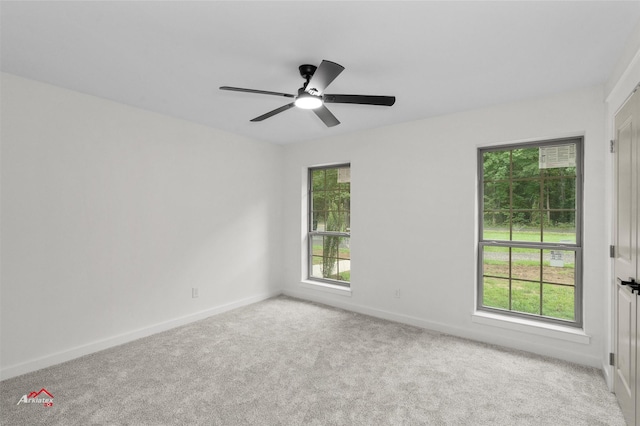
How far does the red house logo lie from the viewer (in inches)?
86.8

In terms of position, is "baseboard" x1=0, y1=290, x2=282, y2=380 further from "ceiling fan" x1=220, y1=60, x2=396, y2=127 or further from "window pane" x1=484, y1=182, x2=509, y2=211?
"window pane" x1=484, y1=182, x2=509, y2=211

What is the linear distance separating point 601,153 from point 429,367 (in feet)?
7.82

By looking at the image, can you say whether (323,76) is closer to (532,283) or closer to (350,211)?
(350,211)

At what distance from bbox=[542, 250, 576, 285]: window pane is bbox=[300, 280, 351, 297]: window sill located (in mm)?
2296

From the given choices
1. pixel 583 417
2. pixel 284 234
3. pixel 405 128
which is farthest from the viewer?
pixel 284 234

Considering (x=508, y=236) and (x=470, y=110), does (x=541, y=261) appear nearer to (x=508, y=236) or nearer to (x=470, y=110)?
(x=508, y=236)

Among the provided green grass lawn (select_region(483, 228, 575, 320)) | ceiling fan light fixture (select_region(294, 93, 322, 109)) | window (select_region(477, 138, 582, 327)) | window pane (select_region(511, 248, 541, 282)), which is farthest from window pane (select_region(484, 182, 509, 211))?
ceiling fan light fixture (select_region(294, 93, 322, 109))

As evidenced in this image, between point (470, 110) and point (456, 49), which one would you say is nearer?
point (456, 49)

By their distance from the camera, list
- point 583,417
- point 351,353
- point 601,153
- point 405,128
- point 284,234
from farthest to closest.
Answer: point 284,234
point 405,128
point 351,353
point 601,153
point 583,417

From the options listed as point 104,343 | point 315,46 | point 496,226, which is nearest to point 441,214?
point 496,226

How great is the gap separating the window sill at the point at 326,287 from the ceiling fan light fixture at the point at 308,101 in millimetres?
2800

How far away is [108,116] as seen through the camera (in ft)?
10.1

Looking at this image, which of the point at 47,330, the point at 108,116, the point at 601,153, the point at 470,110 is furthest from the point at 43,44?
the point at 601,153

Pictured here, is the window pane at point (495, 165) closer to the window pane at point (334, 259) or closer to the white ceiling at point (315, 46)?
the white ceiling at point (315, 46)
